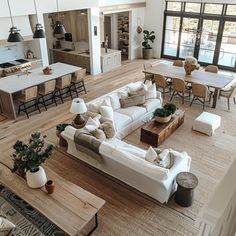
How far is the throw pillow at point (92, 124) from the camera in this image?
532 cm

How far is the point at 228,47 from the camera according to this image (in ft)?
36.0

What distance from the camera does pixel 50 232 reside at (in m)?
4.09

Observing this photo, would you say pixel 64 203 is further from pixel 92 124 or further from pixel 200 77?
pixel 200 77

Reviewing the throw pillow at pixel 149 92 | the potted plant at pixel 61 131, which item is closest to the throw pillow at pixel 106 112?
the potted plant at pixel 61 131

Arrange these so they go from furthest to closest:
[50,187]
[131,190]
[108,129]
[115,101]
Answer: [115,101]
[108,129]
[131,190]
[50,187]

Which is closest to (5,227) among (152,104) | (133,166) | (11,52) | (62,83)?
(133,166)

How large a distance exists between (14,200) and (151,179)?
8.37 ft

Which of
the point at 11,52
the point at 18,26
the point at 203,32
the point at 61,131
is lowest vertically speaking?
the point at 61,131

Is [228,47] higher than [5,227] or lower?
higher

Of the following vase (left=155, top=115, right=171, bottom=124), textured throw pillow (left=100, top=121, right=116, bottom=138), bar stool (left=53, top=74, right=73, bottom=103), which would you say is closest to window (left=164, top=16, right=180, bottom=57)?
bar stool (left=53, top=74, right=73, bottom=103)

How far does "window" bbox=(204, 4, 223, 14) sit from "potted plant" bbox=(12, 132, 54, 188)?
9886 mm

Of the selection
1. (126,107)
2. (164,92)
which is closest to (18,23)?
(126,107)

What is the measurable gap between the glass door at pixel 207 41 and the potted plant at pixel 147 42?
236 centimetres

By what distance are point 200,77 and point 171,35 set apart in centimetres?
498
